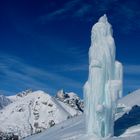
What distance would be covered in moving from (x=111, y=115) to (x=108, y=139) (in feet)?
11.6

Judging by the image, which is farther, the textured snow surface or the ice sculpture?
the textured snow surface

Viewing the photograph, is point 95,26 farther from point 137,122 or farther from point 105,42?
point 137,122

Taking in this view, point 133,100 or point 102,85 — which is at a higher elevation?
point 133,100

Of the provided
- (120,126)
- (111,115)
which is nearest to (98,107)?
(111,115)

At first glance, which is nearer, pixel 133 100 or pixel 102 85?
pixel 102 85

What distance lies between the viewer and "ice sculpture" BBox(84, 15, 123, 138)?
65.6m

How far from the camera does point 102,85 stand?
219 ft

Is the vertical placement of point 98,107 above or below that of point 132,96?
below

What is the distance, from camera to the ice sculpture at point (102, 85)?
65562 millimetres

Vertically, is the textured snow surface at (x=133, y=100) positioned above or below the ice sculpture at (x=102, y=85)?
above

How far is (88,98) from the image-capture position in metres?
68.2

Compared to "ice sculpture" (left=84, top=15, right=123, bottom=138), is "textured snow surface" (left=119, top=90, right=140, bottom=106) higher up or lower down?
higher up

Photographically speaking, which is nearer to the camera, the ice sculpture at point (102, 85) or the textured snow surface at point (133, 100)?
the ice sculpture at point (102, 85)

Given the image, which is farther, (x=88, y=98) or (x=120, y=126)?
(x=120, y=126)
